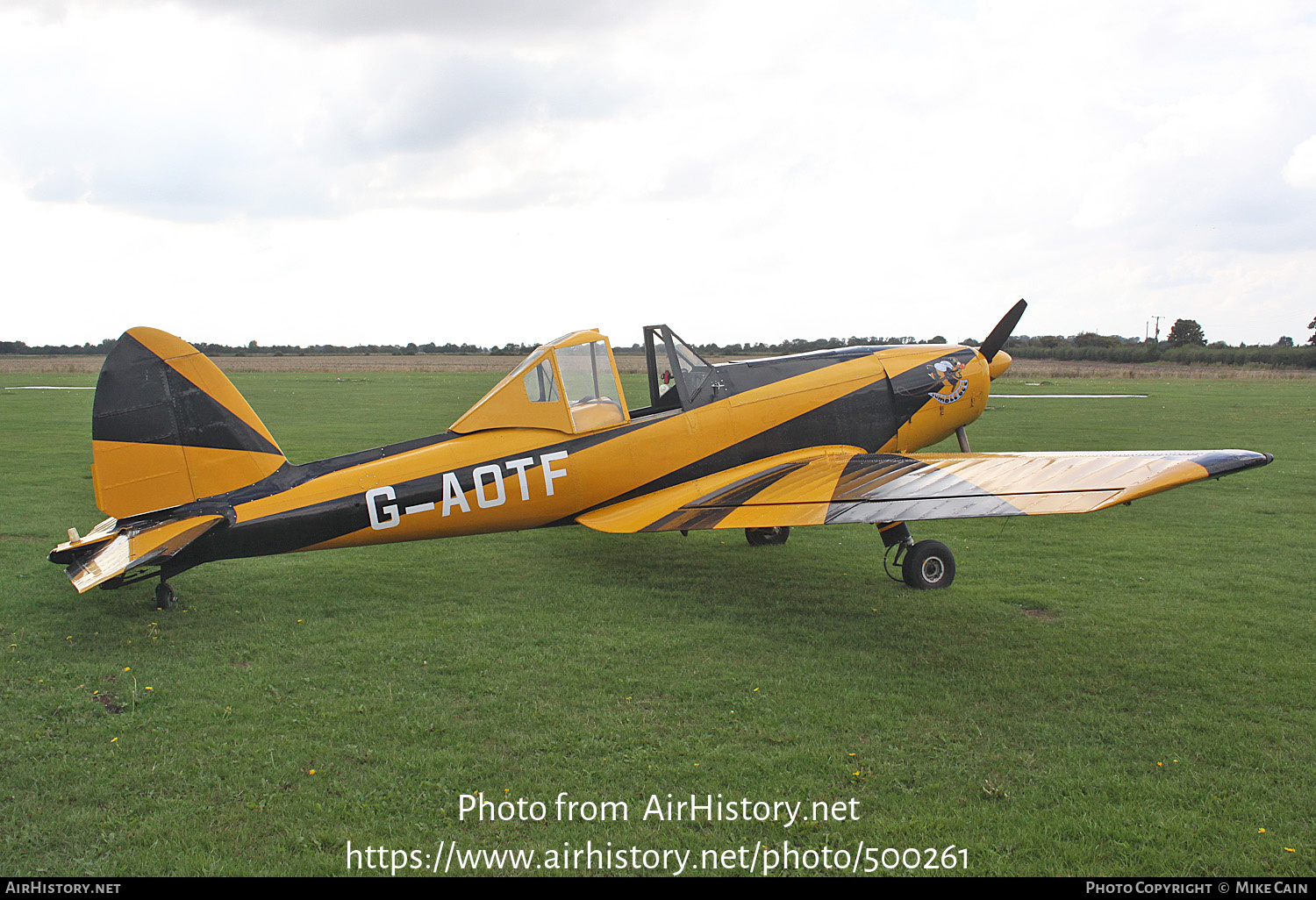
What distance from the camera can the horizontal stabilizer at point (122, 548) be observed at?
5551mm

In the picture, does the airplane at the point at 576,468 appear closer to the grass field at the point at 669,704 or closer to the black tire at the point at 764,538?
the grass field at the point at 669,704

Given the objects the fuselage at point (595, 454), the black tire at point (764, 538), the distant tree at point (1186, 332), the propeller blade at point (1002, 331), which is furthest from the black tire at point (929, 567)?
the distant tree at point (1186, 332)

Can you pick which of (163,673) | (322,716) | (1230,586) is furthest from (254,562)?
(1230,586)

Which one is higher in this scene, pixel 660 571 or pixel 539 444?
pixel 539 444

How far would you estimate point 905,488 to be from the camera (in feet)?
22.2

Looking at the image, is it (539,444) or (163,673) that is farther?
(539,444)

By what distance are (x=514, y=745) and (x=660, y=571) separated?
371cm

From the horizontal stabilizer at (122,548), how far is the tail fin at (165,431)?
0.25 m

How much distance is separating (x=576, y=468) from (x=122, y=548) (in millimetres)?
3558

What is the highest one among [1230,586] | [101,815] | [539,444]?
[539,444]

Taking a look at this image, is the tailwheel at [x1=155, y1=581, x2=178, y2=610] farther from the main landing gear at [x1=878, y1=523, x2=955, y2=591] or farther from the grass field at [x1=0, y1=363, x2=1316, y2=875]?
the main landing gear at [x1=878, y1=523, x2=955, y2=591]

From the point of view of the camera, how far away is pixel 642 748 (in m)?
4.38

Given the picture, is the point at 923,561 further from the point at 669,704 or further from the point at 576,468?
the point at 669,704
